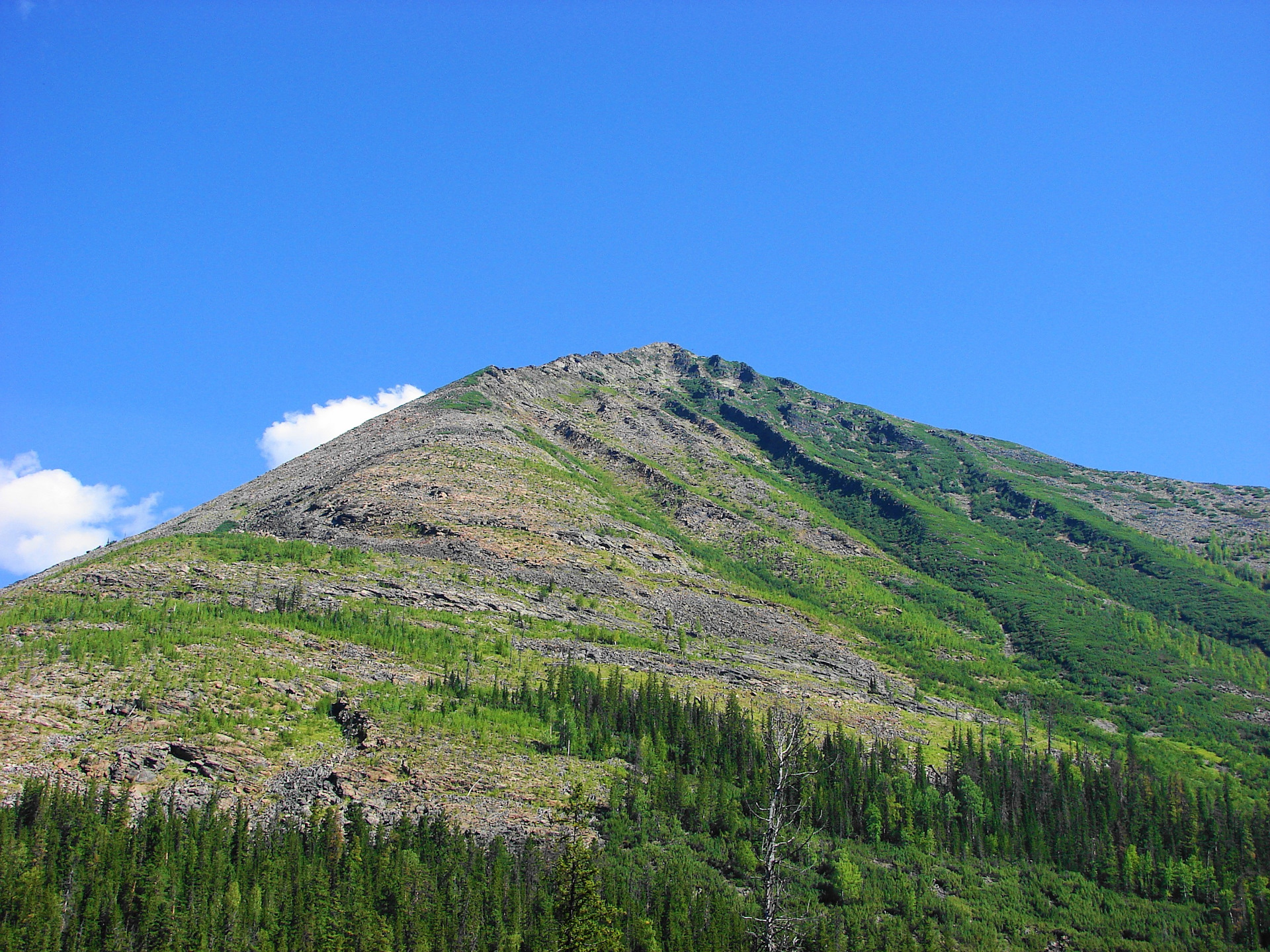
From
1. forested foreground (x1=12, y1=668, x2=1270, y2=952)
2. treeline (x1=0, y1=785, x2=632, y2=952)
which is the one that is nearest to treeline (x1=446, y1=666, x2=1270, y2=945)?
forested foreground (x1=12, y1=668, x2=1270, y2=952)

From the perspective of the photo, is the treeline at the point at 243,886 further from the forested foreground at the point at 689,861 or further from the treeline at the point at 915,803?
the treeline at the point at 915,803

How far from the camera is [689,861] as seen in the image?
102 metres

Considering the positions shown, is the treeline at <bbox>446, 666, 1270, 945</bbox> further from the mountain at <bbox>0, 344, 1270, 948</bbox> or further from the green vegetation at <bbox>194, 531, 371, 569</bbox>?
the green vegetation at <bbox>194, 531, 371, 569</bbox>

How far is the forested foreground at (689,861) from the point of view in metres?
78.6

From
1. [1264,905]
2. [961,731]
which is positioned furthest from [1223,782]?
[1264,905]

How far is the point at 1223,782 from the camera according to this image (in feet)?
555

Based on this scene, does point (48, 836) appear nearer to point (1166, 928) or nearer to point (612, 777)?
point (612, 777)

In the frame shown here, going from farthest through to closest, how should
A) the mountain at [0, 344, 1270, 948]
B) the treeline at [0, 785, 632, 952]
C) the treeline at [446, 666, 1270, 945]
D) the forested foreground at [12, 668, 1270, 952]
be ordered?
1. the treeline at [446, 666, 1270, 945]
2. the mountain at [0, 344, 1270, 948]
3. the forested foreground at [12, 668, 1270, 952]
4. the treeline at [0, 785, 632, 952]

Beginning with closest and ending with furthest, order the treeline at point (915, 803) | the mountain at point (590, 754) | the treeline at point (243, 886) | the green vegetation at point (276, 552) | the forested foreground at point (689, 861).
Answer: the treeline at point (243, 886)
the forested foreground at point (689, 861)
the mountain at point (590, 754)
the treeline at point (915, 803)
the green vegetation at point (276, 552)

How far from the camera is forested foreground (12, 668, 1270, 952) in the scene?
78562 millimetres

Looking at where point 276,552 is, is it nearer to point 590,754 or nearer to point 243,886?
point 590,754

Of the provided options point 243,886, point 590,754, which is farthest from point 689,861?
point 243,886

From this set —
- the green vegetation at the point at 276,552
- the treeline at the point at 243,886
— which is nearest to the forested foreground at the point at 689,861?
the treeline at the point at 243,886

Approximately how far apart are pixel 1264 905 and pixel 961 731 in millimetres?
60709
